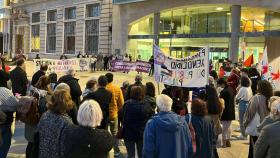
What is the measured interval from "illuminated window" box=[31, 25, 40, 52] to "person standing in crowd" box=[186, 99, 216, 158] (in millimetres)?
48701

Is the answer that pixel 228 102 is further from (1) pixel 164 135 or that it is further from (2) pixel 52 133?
(2) pixel 52 133

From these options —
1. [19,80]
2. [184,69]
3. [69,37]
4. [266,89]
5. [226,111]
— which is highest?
[69,37]

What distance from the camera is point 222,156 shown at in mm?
9195

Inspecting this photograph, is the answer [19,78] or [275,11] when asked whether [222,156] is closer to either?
[19,78]

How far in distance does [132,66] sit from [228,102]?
15.2 meters

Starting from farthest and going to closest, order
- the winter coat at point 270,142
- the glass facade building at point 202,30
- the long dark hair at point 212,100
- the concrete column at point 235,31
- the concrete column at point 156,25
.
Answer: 1. the concrete column at point 156,25
2. the glass facade building at point 202,30
3. the concrete column at point 235,31
4. the long dark hair at point 212,100
5. the winter coat at point 270,142

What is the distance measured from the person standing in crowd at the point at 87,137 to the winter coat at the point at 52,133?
28 centimetres

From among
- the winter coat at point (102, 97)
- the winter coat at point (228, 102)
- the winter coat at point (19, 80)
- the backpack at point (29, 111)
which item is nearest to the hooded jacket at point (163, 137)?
the backpack at point (29, 111)

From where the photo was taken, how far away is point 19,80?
10797 millimetres

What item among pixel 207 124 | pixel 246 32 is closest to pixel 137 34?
pixel 246 32

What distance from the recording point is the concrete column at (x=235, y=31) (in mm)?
29406

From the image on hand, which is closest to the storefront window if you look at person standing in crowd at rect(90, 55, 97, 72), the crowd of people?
person standing in crowd at rect(90, 55, 97, 72)

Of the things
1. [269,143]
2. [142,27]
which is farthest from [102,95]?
[142,27]

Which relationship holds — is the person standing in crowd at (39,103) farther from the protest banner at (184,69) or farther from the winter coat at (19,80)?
the winter coat at (19,80)
